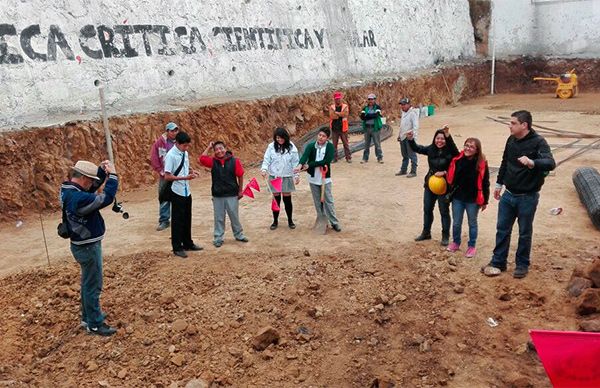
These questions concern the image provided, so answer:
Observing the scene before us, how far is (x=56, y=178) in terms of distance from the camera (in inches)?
376

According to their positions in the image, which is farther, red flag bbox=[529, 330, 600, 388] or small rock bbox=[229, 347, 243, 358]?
small rock bbox=[229, 347, 243, 358]

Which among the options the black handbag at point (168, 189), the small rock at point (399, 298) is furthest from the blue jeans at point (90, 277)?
the small rock at point (399, 298)

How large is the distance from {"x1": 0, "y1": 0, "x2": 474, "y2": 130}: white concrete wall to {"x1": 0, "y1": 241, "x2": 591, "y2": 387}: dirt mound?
4.74 metres

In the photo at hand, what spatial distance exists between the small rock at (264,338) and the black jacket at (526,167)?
3.19 m

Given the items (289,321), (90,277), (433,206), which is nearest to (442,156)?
(433,206)

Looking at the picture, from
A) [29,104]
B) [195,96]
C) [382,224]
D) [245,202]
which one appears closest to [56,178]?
[29,104]

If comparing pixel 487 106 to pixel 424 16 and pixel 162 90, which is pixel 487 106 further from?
pixel 162 90

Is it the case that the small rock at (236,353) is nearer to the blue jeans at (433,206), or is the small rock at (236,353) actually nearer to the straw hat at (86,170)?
the straw hat at (86,170)

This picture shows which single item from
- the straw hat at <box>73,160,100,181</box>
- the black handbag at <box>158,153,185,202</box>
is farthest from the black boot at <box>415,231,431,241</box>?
the straw hat at <box>73,160,100,181</box>

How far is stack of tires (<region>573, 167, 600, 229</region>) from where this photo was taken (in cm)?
782

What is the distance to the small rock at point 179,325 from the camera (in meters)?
5.37

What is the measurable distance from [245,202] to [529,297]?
5.73 m

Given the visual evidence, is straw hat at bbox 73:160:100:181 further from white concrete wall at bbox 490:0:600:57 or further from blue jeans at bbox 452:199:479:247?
white concrete wall at bbox 490:0:600:57

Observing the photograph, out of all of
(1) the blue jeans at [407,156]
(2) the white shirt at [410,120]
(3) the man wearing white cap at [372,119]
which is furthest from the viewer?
(3) the man wearing white cap at [372,119]
